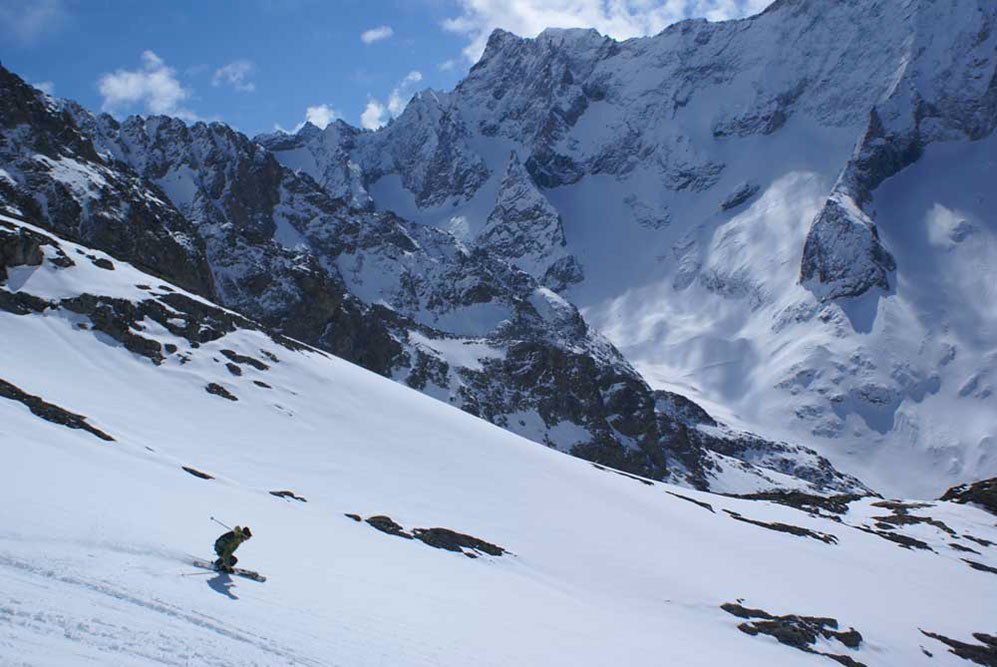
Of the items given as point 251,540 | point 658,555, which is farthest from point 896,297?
point 251,540

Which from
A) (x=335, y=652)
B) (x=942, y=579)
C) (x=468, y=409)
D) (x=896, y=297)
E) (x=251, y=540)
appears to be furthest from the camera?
(x=896, y=297)

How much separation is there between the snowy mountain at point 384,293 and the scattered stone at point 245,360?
24330mm

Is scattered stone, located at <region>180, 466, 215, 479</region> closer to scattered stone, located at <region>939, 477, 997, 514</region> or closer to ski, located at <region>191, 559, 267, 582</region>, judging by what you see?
ski, located at <region>191, 559, 267, 582</region>

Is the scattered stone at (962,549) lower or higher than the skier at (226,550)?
higher

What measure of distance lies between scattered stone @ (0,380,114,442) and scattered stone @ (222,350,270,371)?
56.7 ft

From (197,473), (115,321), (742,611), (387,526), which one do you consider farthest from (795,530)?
(115,321)

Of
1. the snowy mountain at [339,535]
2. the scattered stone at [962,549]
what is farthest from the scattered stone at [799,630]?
the scattered stone at [962,549]

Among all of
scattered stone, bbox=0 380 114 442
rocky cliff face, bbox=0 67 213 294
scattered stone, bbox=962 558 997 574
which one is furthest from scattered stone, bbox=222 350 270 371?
scattered stone, bbox=962 558 997 574

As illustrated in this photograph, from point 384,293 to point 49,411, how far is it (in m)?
132

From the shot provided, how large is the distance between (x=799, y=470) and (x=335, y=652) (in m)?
142

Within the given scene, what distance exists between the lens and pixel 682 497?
5500cm

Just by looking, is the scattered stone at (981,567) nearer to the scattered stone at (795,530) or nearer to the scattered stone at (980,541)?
the scattered stone at (980,541)

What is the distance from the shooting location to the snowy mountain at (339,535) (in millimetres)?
13570

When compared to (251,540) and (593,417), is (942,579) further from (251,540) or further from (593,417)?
(593,417)
